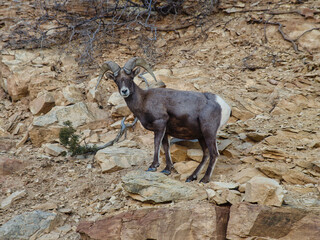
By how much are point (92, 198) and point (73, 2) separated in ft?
29.5

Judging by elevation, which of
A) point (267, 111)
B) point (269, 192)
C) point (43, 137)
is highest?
point (269, 192)

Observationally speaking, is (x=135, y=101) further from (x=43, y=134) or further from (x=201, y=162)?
(x=43, y=134)

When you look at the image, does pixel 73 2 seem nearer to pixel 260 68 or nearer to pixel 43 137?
pixel 43 137

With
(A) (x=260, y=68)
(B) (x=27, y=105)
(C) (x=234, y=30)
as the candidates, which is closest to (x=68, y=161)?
(B) (x=27, y=105)

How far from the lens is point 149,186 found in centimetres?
517

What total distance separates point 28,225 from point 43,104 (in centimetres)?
520

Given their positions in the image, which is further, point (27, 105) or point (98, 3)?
point (98, 3)

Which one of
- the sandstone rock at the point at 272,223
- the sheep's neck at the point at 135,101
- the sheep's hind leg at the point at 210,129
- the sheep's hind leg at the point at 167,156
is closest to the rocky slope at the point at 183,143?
the sandstone rock at the point at 272,223

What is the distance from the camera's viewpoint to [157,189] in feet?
16.8

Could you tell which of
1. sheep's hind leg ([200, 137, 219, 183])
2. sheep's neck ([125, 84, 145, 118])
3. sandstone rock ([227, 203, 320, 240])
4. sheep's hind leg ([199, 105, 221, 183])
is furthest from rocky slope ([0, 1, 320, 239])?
sheep's neck ([125, 84, 145, 118])

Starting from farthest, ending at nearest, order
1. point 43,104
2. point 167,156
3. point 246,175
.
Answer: point 43,104, point 167,156, point 246,175

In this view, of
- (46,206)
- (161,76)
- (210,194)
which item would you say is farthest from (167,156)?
(161,76)

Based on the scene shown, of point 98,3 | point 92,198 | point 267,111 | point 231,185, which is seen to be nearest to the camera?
point 231,185

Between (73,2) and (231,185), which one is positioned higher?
(73,2)
